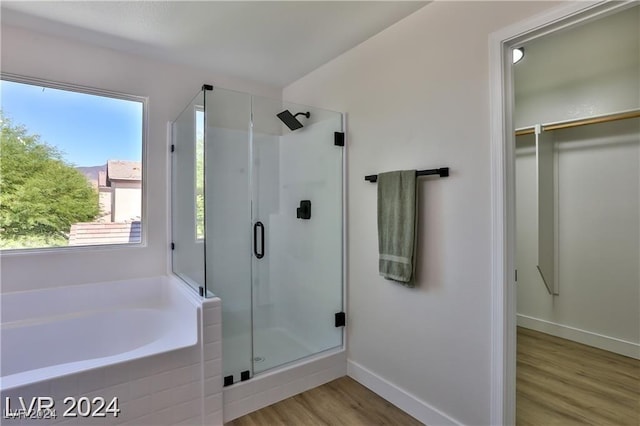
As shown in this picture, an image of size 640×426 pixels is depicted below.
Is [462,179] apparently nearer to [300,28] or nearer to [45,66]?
[300,28]

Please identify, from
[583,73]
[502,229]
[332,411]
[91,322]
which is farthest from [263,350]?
[583,73]

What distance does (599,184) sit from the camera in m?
2.84

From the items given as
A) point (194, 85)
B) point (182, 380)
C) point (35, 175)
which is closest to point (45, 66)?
point (35, 175)

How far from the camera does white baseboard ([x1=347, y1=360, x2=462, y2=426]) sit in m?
1.93

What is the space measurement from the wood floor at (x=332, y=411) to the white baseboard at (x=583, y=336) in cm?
204

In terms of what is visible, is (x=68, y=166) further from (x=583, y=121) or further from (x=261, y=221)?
(x=583, y=121)

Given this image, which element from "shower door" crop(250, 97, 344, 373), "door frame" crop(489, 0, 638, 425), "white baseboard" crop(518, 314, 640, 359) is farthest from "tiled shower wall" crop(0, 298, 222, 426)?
"white baseboard" crop(518, 314, 640, 359)

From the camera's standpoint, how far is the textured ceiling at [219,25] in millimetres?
1982

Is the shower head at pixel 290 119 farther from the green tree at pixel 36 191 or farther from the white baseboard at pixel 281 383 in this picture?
the white baseboard at pixel 281 383

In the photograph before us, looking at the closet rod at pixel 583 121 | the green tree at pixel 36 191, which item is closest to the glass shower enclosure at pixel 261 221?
the green tree at pixel 36 191

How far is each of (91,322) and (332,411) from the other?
191cm

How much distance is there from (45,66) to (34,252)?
1.35 metres

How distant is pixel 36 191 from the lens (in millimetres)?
2398

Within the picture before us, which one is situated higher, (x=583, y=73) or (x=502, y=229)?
(x=583, y=73)
